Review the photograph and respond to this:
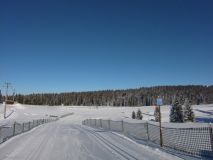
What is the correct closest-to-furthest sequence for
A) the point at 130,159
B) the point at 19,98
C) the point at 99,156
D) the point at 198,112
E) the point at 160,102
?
the point at 130,159, the point at 99,156, the point at 160,102, the point at 198,112, the point at 19,98

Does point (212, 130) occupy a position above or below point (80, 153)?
above

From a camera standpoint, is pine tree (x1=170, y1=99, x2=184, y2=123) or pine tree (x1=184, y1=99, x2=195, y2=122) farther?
pine tree (x1=184, y1=99, x2=195, y2=122)

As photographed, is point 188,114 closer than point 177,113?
No

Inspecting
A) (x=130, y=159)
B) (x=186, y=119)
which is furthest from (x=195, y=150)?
(x=186, y=119)

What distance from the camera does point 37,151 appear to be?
14.9 meters

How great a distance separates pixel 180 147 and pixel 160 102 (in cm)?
274

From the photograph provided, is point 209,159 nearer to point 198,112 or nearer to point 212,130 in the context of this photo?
point 212,130

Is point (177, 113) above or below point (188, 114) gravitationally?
above

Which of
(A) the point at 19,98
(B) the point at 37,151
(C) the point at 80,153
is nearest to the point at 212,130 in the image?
(C) the point at 80,153

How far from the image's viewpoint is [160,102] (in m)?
16.8

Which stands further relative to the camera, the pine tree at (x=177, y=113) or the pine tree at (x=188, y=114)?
the pine tree at (x=188, y=114)

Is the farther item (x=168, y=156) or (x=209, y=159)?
(x=168, y=156)

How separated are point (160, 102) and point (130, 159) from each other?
5105mm

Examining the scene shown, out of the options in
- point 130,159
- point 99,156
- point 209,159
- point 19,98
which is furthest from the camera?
point 19,98
